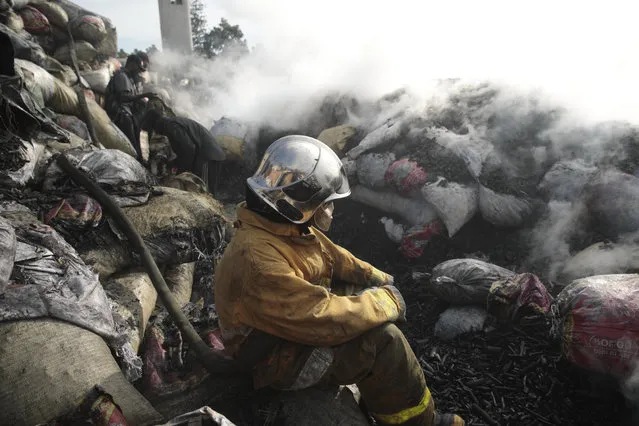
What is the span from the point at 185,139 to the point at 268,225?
13.1 ft

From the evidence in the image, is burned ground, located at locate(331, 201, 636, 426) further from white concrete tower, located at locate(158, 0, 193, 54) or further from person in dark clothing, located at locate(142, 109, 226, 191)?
white concrete tower, located at locate(158, 0, 193, 54)

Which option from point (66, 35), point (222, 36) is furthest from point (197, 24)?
point (66, 35)

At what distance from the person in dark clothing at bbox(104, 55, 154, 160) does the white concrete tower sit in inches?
394

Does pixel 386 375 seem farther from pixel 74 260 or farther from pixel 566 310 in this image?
pixel 74 260

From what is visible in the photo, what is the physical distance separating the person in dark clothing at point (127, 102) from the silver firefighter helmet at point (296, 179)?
4.41 metres

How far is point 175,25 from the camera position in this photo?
15375 mm

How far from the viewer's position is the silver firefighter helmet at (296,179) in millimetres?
1793

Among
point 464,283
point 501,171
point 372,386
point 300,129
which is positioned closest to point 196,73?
point 300,129

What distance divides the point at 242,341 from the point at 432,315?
6.34 feet

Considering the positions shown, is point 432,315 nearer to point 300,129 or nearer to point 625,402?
point 625,402

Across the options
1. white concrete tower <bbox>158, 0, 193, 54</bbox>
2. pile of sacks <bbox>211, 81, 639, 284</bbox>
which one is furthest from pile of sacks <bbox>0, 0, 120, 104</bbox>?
white concrete tower <bbox>158, 0, 193, 54</bbox>

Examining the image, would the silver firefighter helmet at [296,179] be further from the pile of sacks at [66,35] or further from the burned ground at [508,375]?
the pile of sacks at [66,35]

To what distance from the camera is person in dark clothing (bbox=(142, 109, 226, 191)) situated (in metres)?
5.35

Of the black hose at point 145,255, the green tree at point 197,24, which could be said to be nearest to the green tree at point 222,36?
the green tree at point 197,24
